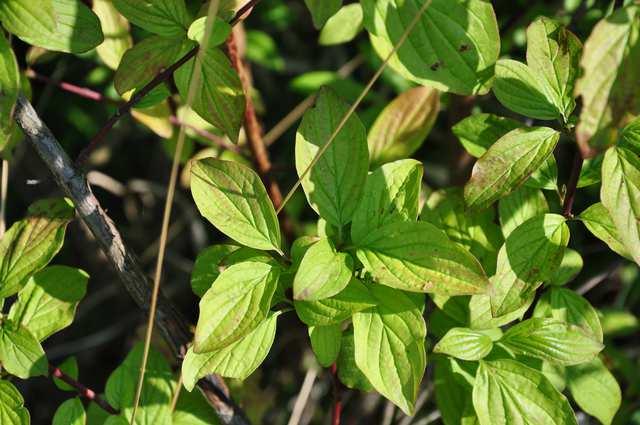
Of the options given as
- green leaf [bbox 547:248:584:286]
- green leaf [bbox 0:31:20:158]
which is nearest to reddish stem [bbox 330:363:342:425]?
green leaf [bbox 547:248:584:286]

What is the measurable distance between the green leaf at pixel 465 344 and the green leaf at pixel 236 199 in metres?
0.26

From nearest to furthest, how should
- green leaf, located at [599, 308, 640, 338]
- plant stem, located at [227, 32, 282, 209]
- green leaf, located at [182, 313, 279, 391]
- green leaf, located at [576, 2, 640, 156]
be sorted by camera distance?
green leaf, located at [576, 2, 640, 156] < green leaf, located at [182, 313, 279, 391] < plant stem, located at [227, 32, 282, 209] < green leaf, located at [599, 308, 640, 338]

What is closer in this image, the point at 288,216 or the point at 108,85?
the point at 288,216

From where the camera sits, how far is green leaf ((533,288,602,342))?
3.61 ft

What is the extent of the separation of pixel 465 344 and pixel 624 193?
302mm

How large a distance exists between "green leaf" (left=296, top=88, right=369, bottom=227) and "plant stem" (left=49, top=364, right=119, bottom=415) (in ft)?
1.43

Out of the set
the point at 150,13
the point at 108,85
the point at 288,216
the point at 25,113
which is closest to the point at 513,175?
the point at 150,13

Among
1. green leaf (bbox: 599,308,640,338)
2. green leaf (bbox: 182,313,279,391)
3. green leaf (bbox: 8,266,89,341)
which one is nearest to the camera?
green leaf (bbox: 182,313,279,391)

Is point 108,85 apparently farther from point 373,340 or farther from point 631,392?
point 631,392

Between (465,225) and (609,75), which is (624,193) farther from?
(465,225)

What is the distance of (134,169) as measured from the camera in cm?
237

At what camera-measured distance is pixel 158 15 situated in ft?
3.36

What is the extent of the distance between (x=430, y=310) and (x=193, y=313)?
1120 millimetres

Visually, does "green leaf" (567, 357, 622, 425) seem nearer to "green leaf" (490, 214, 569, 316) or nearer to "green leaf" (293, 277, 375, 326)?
"green leaf" (490, 214, 569, 316)
